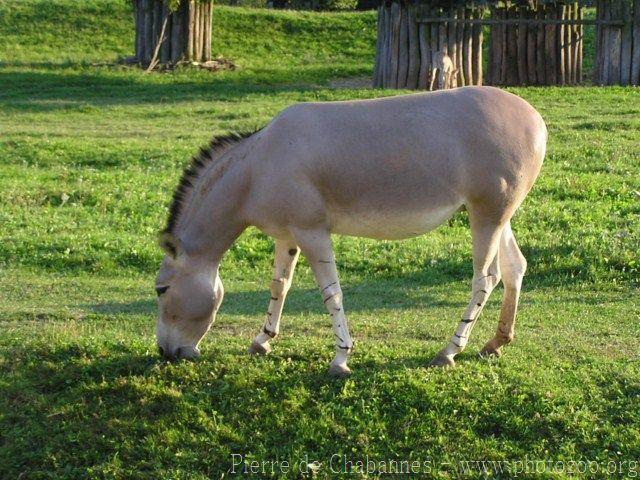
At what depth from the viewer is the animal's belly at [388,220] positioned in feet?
26.8

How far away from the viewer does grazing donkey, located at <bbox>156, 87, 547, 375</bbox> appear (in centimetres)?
805

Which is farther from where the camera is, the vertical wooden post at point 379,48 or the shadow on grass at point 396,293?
the vertical wooden post at point 379,48

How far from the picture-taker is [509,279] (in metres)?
8.80

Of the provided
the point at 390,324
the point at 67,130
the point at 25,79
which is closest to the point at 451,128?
the point at 390,324

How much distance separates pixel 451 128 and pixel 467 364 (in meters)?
1.95

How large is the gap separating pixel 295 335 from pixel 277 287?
3.83 feet

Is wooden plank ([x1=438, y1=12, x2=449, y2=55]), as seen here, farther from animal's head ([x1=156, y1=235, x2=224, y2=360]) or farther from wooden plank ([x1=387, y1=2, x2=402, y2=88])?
animal's head ([x1=156, y1=235, x2=224, y2=360])

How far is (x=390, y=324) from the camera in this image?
10.3 meters

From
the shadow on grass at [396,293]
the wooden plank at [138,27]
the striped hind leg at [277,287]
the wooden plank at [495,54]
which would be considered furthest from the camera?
the wooden plank at [138,27]

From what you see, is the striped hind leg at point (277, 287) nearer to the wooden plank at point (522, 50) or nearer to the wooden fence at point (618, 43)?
the wooden fence at point (618, 43)

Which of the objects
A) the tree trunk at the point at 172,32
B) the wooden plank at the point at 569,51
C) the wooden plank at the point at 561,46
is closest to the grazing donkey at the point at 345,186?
the wooden plank at the point at 561,46

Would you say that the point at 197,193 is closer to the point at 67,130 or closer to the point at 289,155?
the point at 289,155

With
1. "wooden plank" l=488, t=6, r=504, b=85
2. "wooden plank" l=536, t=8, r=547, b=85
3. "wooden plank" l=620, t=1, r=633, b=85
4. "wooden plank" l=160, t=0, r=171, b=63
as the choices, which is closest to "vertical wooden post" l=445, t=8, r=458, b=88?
"wooden plank" l=488, t=6, r=504, b=85

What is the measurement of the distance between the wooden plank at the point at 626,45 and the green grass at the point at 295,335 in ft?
17.3
